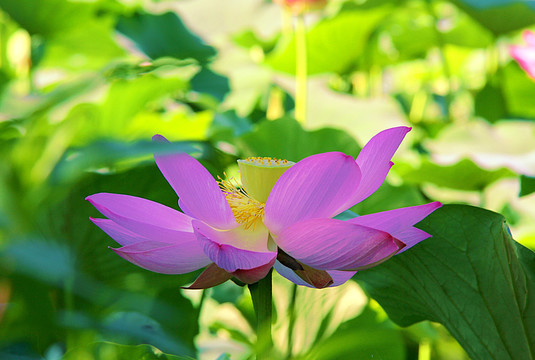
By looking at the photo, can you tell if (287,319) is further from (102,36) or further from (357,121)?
(102,36)

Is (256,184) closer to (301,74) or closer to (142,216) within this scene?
(142,216)

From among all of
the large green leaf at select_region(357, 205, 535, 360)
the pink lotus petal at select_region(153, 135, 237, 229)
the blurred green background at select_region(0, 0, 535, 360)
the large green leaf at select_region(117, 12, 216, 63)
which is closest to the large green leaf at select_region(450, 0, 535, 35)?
the blurred green background at select_region(0, 0, 535, 360)

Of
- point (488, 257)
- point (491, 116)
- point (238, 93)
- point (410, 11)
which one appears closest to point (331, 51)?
point (238, 93)

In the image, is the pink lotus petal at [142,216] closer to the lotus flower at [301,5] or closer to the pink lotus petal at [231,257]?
the pink lotus petal at [231,257]

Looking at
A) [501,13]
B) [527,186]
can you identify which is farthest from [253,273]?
[501,13]

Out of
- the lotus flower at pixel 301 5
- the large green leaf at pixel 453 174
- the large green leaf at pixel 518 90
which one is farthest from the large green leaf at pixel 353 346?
the large green leaf at pixel 518 90

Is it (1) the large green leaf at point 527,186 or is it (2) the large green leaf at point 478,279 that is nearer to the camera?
(2) the large green leaf at point 478,279

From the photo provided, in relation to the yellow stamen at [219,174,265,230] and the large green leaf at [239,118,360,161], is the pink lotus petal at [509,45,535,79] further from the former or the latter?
the yellow stamen at [219,174,265,230]
